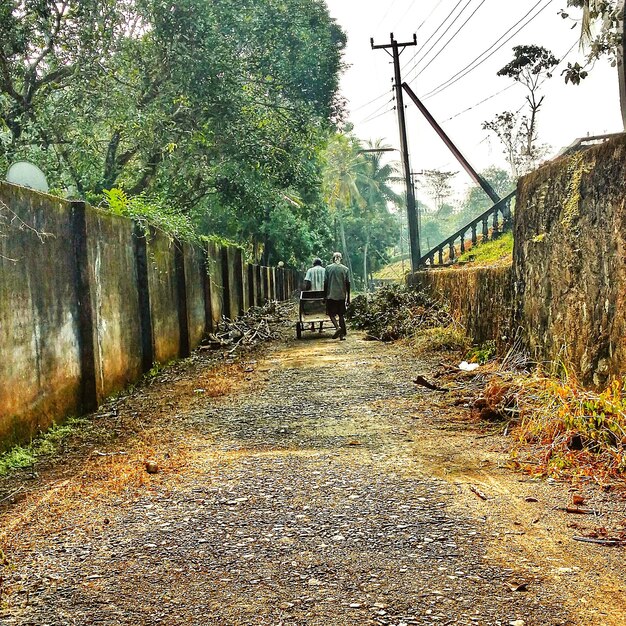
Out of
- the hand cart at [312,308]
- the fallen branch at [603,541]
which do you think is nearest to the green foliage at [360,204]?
the hand cart at [312,308]

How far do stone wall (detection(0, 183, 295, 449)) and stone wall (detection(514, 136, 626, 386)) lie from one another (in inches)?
171

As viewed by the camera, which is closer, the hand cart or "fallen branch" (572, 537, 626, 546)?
"fallen branch" (572, 537, 626, 546)

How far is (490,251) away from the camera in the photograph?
1697cm

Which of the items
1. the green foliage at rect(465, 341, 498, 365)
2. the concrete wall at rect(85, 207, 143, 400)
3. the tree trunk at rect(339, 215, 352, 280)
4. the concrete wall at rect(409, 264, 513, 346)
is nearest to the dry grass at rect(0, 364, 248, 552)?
the concrete wall at rect(85, 207, 143, 400)

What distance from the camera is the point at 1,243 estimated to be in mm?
4871

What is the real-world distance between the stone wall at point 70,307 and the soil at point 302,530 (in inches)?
21.3

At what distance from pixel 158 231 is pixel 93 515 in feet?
21.2

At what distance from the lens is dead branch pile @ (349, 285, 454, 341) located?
11.9 metres

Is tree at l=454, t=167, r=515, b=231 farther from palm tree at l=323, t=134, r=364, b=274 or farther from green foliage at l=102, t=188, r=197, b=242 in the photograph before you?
green foliage at l=102, t=188, r=197, b=242

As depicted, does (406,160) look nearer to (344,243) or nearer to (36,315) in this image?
(36,315)

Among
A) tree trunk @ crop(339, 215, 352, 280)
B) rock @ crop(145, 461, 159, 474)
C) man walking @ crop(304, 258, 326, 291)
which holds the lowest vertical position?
rock @ crop(145, 461, 159, 474)

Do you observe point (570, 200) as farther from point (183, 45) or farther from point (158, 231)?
point (183, 45)

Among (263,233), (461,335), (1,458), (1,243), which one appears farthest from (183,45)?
(263,233)

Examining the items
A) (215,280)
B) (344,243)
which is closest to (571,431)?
(215,280)
